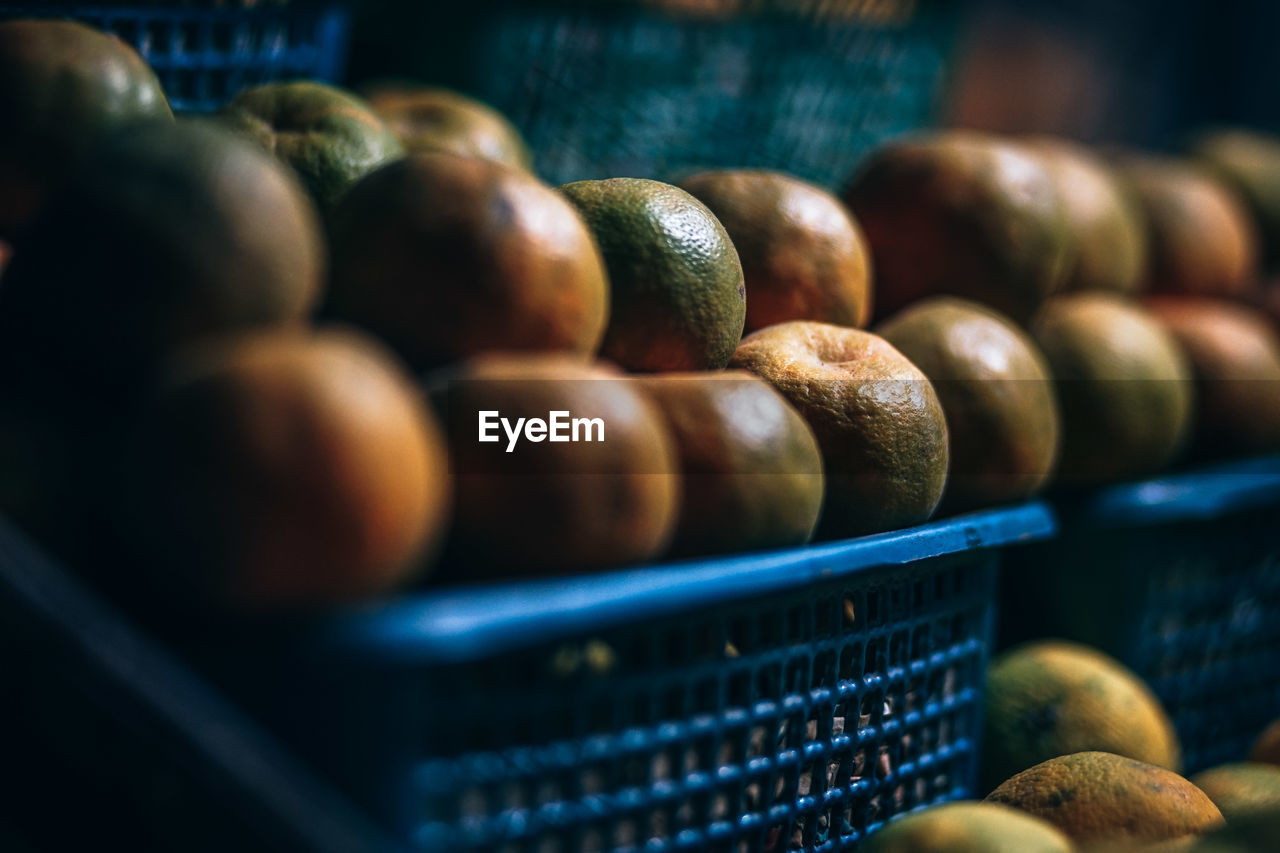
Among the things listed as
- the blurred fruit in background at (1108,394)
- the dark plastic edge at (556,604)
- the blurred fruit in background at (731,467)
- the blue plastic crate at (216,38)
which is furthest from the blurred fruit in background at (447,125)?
the blurred fruit in background at (1108,394)

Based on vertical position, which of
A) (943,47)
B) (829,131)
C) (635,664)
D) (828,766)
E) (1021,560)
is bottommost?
(1021,560)

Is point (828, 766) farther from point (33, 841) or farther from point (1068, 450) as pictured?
point (1068, 450)

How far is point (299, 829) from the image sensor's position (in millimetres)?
576

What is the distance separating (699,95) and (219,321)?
3.72ft

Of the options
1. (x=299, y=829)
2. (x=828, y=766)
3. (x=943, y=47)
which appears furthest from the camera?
(x=943, y=47)

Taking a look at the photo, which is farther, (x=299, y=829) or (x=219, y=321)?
(x=219, y=321)

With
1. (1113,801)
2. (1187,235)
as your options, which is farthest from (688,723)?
(1187,235)

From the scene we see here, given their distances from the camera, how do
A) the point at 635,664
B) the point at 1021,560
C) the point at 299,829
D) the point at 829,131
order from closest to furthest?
the point at 299,829 < the point at 635,664 < the point at 1021,560 < the point at 829,131

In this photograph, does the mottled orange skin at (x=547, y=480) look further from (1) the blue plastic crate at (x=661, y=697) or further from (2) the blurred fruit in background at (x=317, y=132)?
(2) the blurred fruit in background at (x=317, y=132)

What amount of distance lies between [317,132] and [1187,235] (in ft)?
4.77

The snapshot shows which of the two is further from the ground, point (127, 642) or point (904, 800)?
point (127, 642)

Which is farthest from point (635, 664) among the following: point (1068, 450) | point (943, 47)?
point (943, 47)

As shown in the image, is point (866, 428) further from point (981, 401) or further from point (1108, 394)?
point (1108, 394)

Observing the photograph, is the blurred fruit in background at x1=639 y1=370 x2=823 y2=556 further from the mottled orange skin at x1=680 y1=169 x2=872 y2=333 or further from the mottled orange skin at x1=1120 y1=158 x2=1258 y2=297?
the mottled orange skin at x1=1120 y1=158 x2=1258 y2=297
